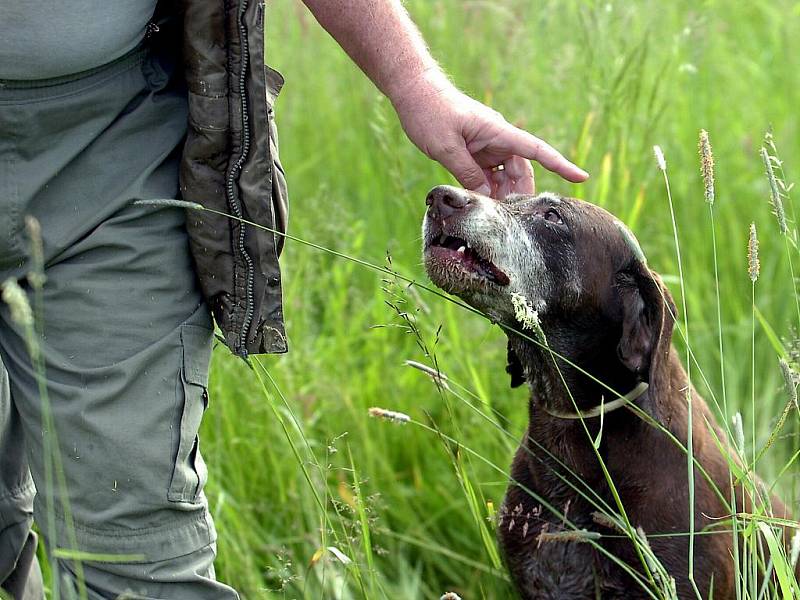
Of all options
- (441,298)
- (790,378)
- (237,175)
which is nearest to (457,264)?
(237,175)

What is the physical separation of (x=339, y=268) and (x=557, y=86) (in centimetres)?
130

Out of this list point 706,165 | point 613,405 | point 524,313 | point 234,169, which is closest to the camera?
point 524,313

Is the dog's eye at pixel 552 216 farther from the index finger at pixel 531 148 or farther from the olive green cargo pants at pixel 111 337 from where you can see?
the olive green cargo pants at pixel 111 337

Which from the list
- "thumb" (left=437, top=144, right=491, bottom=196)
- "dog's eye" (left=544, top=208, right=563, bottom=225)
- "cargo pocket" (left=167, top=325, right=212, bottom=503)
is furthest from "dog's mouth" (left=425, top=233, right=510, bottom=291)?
"cargo pocket" (left=167, top=325, right=212, bottom=503)

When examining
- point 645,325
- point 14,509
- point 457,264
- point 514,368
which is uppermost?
point 457,264

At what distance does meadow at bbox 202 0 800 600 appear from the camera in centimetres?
337

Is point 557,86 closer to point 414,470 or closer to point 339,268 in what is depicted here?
point 339,268

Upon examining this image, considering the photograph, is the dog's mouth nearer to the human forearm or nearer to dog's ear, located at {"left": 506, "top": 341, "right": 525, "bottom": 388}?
the human forearm

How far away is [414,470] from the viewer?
3.93 metres

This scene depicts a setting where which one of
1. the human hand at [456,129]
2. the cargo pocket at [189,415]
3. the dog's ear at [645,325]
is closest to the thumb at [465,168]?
the human hand at [456,129]

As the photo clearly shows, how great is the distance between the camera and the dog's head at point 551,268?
2848mm

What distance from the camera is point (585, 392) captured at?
124 inches

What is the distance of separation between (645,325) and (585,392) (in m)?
0.31

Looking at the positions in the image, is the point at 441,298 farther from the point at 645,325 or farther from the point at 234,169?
the point at 234,169
